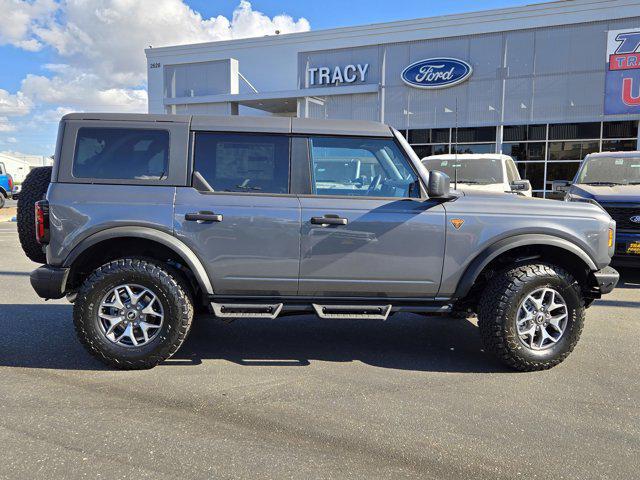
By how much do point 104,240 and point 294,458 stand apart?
7.40 ft

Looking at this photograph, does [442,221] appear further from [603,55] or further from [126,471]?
[603,55]

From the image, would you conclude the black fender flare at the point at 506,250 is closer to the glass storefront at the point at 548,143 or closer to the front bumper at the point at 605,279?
the front bumper at the point at 605,279

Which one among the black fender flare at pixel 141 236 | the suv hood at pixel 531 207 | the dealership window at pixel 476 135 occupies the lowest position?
the black fender flare at pixel 141 236

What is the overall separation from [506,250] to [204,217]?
237cm

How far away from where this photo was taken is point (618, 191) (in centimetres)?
780

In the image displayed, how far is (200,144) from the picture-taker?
161 inches

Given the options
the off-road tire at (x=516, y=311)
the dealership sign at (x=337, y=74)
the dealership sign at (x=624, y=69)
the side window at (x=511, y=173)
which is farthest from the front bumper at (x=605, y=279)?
the dealership sign at (x=337, y=74)

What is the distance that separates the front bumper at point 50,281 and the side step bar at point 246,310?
1146 millimetres

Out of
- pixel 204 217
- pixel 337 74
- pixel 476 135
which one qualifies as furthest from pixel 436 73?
pixel 204 217

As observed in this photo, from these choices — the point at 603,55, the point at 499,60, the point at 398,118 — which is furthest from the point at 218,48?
the point at 603,55

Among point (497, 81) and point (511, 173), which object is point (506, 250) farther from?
point (497, 81)

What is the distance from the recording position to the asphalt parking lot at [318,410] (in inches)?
109

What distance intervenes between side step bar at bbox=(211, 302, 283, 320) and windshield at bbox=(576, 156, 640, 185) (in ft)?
22.8

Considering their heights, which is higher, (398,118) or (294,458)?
(398,118)
